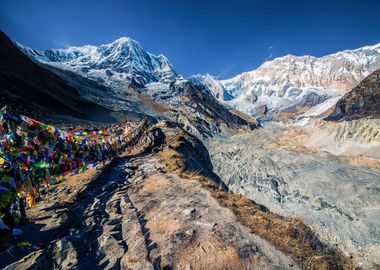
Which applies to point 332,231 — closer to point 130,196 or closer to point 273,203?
point 273,203

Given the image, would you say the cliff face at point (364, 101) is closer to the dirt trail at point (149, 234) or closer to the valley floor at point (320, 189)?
the valley floor at point (320, 189)

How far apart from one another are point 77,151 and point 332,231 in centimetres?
3144

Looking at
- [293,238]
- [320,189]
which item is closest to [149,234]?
[293,238]

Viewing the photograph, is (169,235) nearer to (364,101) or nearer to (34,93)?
Answer: (34,93)

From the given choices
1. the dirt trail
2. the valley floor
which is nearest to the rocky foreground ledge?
the dirt trail

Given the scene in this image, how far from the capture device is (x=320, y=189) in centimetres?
4238

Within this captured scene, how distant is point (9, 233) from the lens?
6902 mm

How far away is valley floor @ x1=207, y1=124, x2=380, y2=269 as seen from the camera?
3045cm

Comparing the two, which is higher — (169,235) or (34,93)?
(34,93)

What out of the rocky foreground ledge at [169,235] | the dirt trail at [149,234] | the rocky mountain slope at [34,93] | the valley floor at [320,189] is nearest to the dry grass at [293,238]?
the rocky foreground ledge at [169,235]

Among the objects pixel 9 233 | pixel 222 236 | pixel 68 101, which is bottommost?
pixel 222 236

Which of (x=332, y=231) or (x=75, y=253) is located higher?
(x=75, y=253)

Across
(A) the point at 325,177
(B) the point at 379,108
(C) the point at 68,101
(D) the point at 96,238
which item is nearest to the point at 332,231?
(A) the point at 325,177

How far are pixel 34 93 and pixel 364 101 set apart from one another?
14308cm
